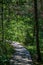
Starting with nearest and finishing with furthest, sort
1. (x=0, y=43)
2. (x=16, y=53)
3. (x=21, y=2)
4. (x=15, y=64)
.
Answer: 1. (x=0, y=43)
2. (x=21, y=2)
3. (x=15, y=64)
4. (x=16, y=53)

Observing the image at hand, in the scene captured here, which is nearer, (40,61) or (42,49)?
(40,61)

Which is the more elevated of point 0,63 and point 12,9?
point 12,9

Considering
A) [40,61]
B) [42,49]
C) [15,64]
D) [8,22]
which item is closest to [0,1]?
[8,22]

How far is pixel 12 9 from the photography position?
18.1 ft

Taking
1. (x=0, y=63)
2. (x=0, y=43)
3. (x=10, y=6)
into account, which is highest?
(x=10, y=6)

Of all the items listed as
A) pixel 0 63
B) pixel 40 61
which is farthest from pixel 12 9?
pixel 40 61

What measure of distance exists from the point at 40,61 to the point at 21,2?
418cm

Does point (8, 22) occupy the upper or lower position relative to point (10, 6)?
lower

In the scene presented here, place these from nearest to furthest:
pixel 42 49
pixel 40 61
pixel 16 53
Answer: pixel 16 53 → pixel 40 61 → pixel 42 49

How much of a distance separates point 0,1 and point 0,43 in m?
0.95

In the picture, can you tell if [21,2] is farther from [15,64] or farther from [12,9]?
[15,64]

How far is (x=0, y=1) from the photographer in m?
5.32

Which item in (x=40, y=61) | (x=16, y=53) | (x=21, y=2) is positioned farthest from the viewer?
(x=40, y=61)

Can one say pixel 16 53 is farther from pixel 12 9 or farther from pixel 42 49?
pixel 42 49
